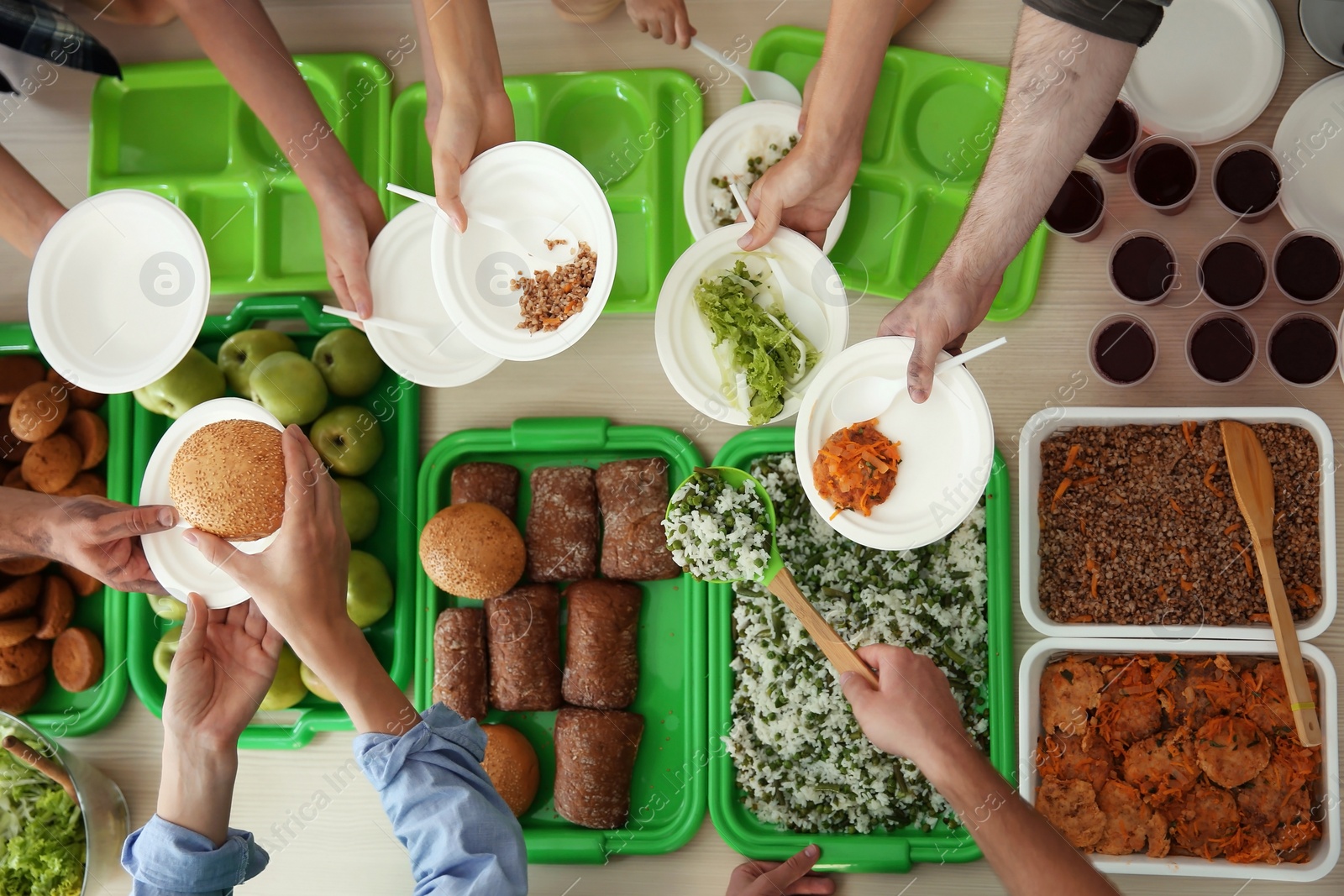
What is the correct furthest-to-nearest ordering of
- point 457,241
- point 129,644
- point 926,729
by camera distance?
point 129,644
point 457,241
point 926,729

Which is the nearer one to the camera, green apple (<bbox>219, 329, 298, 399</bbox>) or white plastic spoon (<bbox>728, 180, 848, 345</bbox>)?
white plastic spoon (<bbox>728, 180, 848, 345</bbox>)

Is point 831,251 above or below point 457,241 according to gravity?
below

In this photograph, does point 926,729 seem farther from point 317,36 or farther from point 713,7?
point 317,36

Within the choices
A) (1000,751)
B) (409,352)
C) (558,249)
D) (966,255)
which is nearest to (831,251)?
(966,255)

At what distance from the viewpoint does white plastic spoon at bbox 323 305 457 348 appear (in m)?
2.00

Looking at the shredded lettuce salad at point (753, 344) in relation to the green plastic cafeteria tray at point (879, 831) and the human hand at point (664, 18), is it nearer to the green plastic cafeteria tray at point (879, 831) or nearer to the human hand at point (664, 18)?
the green plastic cafeteria tray at point (879, 831)

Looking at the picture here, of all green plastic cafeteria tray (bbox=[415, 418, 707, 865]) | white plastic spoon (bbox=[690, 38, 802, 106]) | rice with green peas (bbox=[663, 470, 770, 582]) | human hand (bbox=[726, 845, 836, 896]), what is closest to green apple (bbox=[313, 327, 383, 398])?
green plastic cafeteria tray (bbox=[415, 418, 707, 865])

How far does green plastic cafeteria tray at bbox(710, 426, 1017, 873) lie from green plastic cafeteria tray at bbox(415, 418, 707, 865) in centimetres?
5

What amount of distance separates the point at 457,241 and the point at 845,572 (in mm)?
1184

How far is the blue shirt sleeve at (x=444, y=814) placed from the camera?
5.56 feet

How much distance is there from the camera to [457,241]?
6.30 feet

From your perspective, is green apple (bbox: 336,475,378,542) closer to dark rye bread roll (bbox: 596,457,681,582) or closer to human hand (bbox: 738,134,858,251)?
dark rye bread roll (bbox: 596,457,681,582)

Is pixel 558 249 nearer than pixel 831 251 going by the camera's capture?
Yes

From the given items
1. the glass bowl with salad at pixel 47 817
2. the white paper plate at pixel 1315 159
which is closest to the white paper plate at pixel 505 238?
the glass bowl with salad at pixel 47 817
